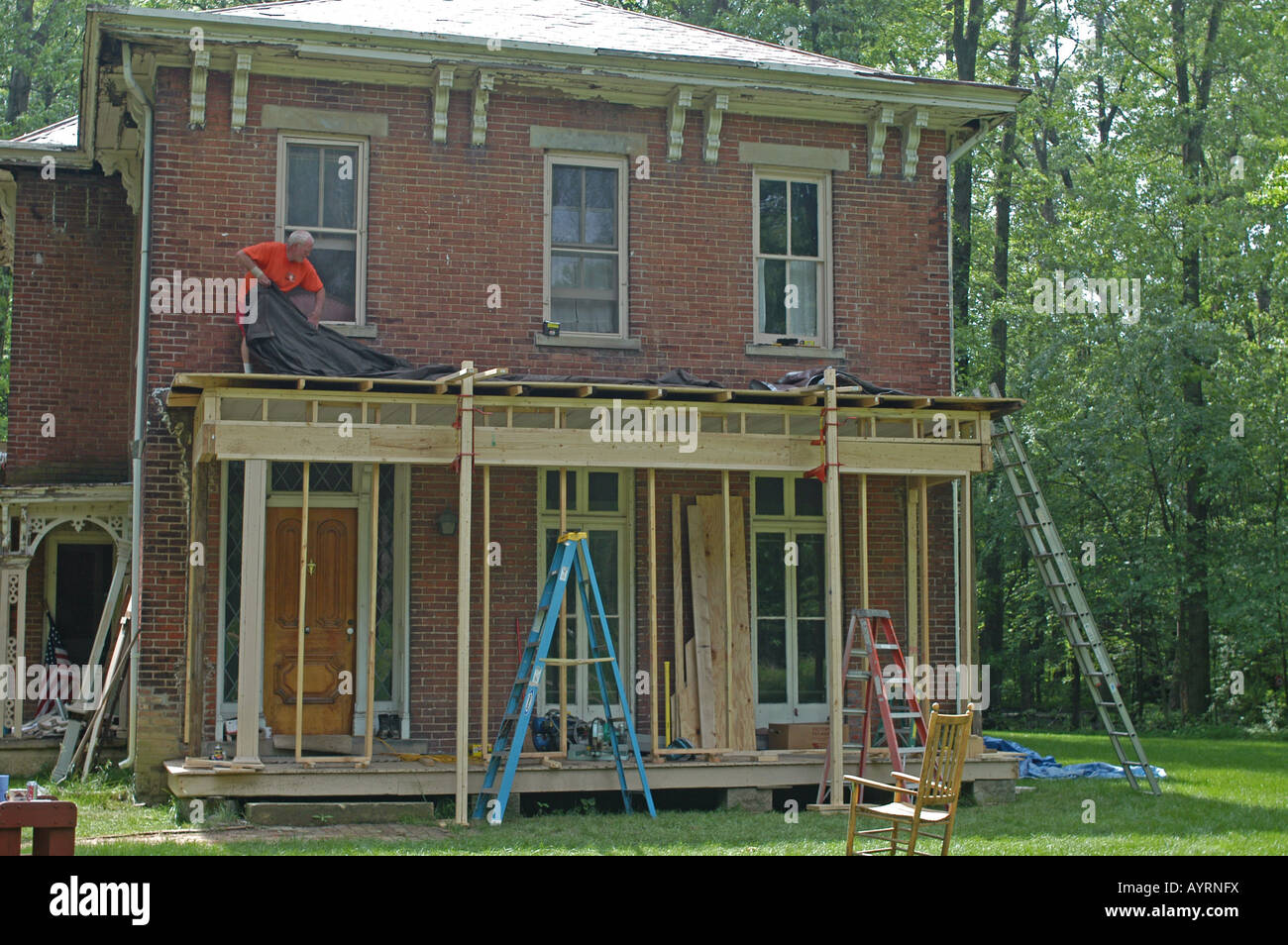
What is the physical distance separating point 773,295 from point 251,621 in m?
6.54

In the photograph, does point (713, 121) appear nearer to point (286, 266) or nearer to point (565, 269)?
point (565, 269)

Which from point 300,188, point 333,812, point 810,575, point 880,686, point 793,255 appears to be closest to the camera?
point 333,812

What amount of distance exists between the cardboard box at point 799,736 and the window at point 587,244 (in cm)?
434

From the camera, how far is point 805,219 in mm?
15227

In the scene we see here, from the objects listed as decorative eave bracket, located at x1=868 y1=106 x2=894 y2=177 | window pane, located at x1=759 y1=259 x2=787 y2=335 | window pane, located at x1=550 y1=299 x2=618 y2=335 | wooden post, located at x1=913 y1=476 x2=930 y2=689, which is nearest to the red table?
window pane, located at x1=550 y1=299 x2=618 y2=335

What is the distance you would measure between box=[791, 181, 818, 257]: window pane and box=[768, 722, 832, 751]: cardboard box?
16.6 ft

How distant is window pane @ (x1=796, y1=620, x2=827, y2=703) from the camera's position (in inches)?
583

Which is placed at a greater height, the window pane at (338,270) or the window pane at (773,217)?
the window pane at (773,217)

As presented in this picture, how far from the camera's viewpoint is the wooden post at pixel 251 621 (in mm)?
11641

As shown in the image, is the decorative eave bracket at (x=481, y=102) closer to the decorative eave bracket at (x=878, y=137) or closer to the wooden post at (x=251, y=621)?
the decorative eave bracket at (x=878, y=137)

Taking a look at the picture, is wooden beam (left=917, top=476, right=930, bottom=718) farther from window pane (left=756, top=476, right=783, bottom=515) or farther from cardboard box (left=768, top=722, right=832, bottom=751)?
window pane (left=756, top=476, right=783, bottom=515)

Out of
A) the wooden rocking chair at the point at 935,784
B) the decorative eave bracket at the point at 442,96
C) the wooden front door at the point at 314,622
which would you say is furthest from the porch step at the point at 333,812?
the decorative eave bracket at the point at 442,96

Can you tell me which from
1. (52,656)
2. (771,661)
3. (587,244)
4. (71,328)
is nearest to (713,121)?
(587,244)
